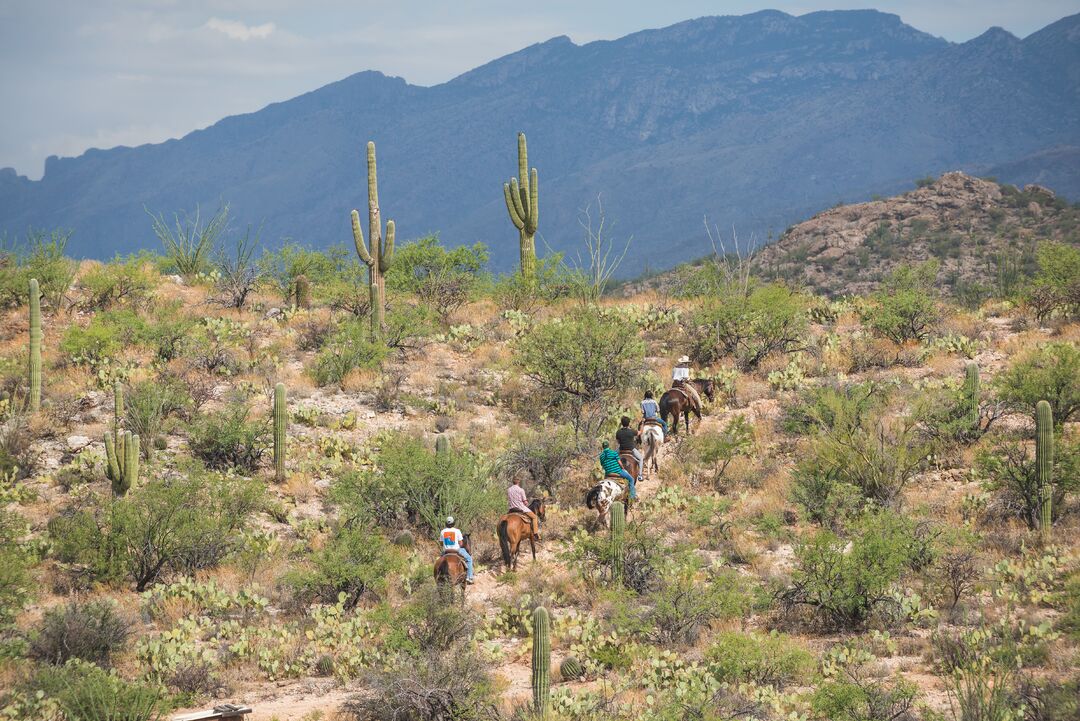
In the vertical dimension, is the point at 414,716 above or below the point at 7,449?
below

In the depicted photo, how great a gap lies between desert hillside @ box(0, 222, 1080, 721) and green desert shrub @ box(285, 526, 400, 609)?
60 mm

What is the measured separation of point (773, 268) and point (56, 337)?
58024 mm

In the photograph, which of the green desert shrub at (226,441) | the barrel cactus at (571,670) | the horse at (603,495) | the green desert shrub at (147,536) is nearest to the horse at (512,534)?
the horse at (603,495)

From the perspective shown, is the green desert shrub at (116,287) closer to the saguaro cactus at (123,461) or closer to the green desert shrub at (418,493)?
the saguaro cactus at (123,461)

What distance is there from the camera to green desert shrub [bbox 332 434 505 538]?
1769cm

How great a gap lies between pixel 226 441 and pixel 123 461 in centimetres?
264

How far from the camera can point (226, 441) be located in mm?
20312

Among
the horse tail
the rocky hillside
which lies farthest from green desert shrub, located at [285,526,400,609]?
the rocky hillside

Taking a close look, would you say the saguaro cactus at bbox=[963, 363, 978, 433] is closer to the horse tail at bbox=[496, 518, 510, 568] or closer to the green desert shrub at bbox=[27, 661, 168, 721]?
the horse tail at bbox=[496, 518, 510, 568]

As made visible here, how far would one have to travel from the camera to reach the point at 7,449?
19859 millimetres

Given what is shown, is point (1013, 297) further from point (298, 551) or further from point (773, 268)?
point (773, 268)

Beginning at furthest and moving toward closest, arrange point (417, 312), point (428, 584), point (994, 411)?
1. point (417, 312)
2. point (994, 411)
3. point (428, 584)

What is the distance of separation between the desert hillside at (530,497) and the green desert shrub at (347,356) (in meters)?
0.09

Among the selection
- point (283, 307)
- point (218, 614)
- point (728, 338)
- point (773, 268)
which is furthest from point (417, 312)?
point (773, 268)
